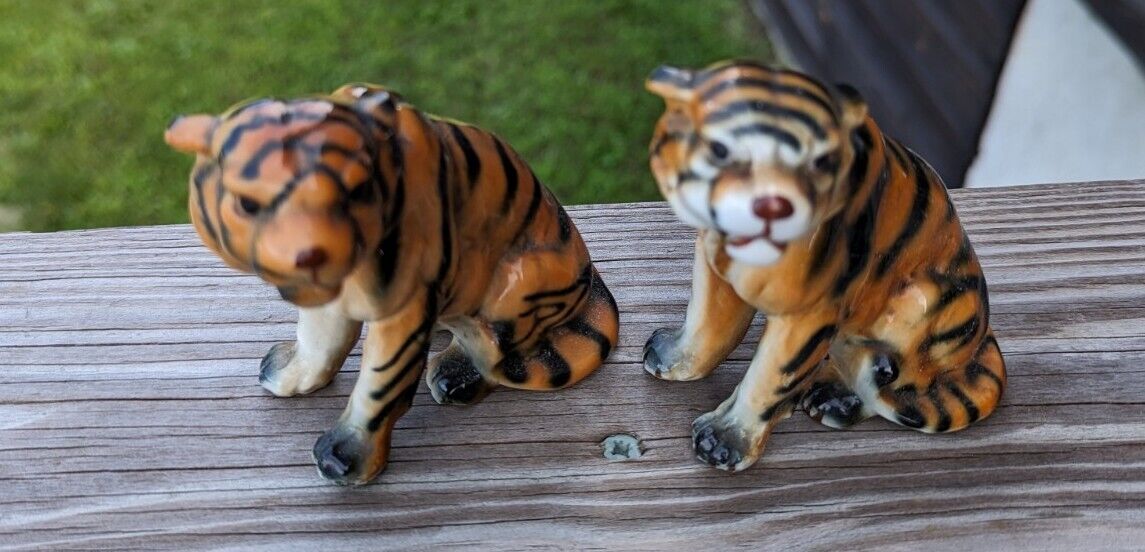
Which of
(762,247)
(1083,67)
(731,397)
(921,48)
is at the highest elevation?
(762,247)

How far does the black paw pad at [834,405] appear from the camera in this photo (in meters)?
1.13

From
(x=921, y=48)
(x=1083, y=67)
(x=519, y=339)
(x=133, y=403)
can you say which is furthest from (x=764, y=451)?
(x=921, y=48)

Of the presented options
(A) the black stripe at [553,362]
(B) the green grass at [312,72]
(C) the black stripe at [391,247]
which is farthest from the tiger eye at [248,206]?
(B) the green grass at [312,72]

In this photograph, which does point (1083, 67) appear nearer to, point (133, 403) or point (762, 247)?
point (762, 247)

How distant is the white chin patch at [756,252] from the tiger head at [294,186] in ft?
1.04

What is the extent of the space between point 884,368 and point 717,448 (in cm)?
22

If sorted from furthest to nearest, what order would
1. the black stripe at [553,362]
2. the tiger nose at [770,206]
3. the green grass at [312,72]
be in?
the green grass at [312,72]
the black stripe at [553,362]
the tiger nose at [770,206]

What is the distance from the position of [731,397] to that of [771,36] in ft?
8.06

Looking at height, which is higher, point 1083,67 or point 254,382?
point 254,382

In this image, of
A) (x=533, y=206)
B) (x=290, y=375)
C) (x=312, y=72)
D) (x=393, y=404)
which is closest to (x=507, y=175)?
(x=533, y=206)

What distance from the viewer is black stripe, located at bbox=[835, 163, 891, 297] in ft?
2.95

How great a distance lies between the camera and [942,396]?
1.10 m

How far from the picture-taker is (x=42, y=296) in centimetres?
128

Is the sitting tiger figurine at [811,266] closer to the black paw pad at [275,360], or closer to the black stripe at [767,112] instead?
the black stripe at [767,112]
